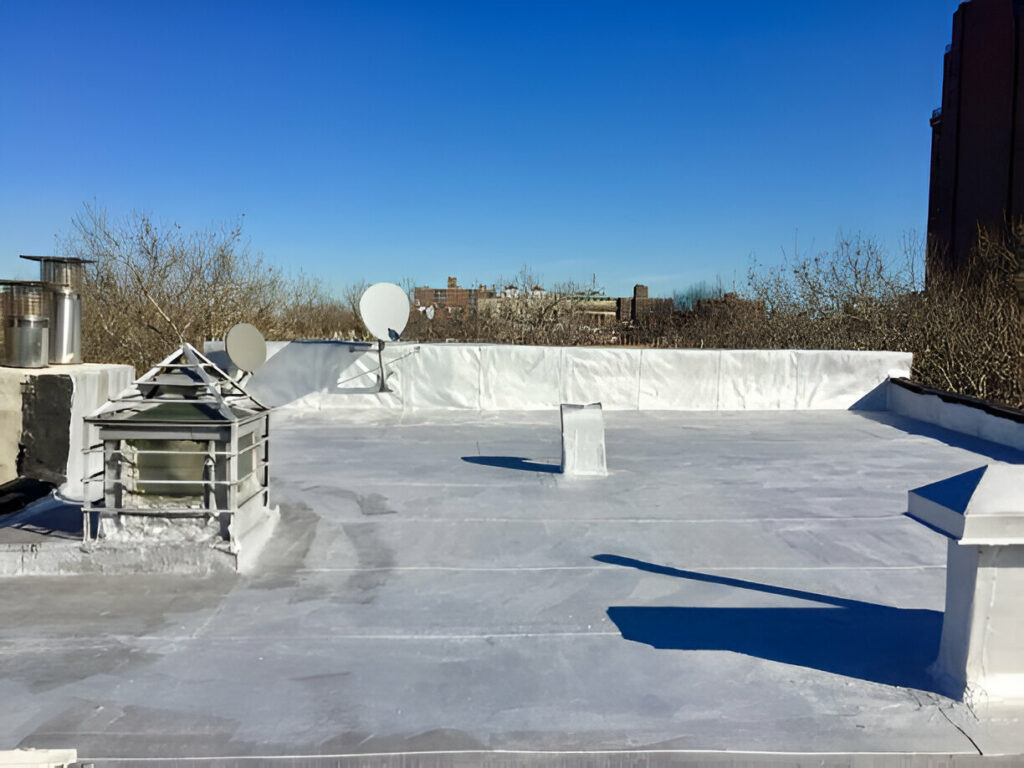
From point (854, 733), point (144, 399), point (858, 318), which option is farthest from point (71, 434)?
point (858, 318)

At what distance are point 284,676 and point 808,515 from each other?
4265 millimetres

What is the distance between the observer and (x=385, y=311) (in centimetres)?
1223

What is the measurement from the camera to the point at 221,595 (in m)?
4.10

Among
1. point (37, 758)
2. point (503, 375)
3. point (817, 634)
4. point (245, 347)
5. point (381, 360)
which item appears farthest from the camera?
point (503, 375)

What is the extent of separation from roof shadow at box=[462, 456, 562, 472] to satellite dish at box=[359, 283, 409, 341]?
4.34 m

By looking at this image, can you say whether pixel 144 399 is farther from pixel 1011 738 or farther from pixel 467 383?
pixel 467 383

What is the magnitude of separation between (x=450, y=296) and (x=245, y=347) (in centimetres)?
3164

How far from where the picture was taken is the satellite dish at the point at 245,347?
10.8 m

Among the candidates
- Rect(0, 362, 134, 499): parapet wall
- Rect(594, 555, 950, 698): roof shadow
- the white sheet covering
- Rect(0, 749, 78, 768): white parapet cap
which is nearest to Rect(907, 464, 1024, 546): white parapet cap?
Rect(594, 555, 950, 698): roof shadow

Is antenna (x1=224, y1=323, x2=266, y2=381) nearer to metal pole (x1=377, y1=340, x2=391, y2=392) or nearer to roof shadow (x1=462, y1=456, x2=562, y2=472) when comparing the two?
metal pole (x1=377, y1=340, x2=391, y2=392)

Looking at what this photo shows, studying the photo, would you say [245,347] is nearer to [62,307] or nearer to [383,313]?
[383,313]

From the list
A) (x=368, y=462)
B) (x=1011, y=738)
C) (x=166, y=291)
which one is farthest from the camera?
(x=166, y=291)

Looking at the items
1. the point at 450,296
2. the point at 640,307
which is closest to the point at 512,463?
the point at 640,307

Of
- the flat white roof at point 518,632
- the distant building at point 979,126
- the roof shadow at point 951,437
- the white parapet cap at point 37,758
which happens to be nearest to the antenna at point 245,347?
the flat white roof at point 518,632
